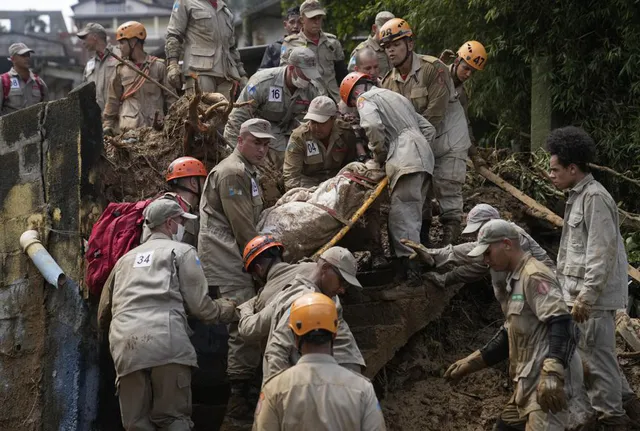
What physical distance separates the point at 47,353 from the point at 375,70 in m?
4.49

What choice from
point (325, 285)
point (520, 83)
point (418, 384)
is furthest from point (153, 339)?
point (520, 83)

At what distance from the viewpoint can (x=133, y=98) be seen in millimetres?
12352

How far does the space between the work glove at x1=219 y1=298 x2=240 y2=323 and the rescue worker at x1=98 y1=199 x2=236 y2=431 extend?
0.12 ft

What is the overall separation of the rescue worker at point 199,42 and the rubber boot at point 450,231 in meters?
3.58

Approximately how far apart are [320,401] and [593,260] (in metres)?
2.98

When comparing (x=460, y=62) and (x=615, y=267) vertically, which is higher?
(x=460, y=62)

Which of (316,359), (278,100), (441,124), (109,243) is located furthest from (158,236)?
(441,124)

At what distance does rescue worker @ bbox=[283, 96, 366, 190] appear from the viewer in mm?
9609

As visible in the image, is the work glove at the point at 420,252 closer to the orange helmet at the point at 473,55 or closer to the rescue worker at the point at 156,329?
the rescue worker at the point at 156,329

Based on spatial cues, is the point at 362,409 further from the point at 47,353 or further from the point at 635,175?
the point at 635,175

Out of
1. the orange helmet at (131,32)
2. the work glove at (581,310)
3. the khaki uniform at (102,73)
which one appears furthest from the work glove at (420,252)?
the khaki uniform at (102,73)

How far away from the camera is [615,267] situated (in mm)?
7727

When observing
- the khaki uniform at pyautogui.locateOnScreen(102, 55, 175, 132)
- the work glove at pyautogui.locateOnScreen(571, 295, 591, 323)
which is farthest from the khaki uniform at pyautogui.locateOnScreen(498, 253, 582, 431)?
the khaki uniform at pyautogui.locateOnScreen(102, 55, 175, 132)

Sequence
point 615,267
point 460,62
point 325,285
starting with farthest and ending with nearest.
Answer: point 460,62
point 615,267
point 325,285
